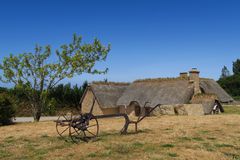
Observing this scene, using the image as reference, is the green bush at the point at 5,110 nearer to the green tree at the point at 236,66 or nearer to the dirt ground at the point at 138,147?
the dirt ground at the point at 138,147

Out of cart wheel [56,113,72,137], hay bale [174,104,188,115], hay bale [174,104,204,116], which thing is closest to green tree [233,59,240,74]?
hay bale [174,104,204,116]

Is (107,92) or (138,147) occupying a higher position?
(107,92)

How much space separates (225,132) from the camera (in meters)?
12.3

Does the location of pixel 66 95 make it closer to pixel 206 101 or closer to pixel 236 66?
pixel 206 101

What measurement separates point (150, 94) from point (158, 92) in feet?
2.89

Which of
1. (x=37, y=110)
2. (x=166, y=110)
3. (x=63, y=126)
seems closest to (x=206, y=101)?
(x=166, y=110)

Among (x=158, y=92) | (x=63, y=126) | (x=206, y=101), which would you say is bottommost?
(x=63, y=126)

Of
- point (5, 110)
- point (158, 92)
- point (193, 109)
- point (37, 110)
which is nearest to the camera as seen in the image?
point (5, 110)

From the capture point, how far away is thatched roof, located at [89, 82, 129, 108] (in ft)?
105

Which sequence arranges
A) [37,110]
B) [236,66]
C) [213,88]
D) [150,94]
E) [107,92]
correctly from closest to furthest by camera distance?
1. [37,110]
2. [150,94]
3. [107,92]
4. [213,88]
5. [236,66]

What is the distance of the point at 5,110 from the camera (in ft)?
68.7

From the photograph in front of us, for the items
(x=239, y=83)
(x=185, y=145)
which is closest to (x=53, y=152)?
(x=185, y=145)

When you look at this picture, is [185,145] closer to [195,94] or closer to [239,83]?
[195,94]

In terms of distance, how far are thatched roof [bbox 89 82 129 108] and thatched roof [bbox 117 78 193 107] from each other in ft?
2.77
